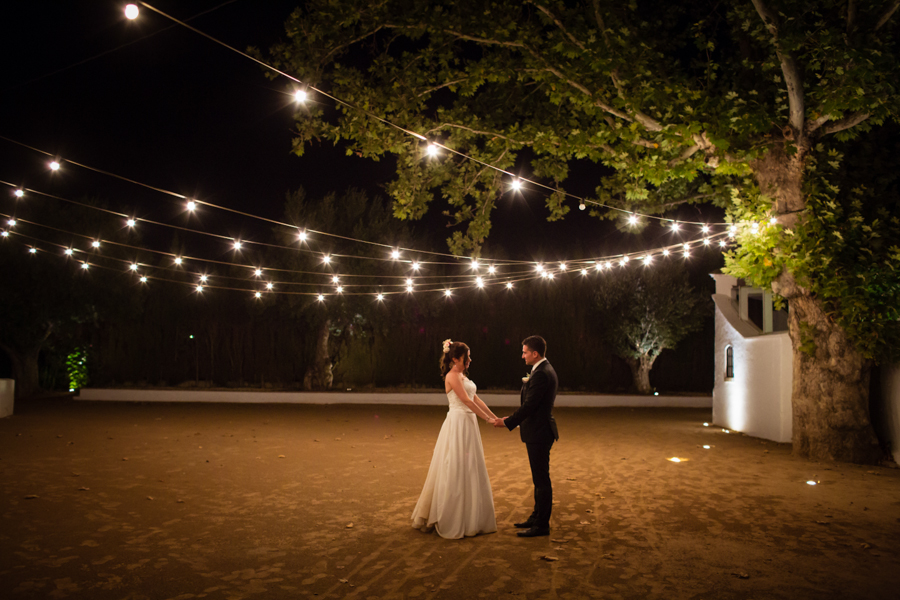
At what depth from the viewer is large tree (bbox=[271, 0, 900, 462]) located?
796 cm

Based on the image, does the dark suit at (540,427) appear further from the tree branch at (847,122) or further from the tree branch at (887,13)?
the tree branch at (887,13)

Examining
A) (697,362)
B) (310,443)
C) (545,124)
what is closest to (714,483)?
(310,443)

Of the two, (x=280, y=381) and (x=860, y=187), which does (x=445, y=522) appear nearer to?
(x=860, y=187)

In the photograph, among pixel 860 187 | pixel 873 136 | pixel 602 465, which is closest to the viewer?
pixel 602 465

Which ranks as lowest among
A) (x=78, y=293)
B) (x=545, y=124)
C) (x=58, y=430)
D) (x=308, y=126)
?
(x=58, y=430)

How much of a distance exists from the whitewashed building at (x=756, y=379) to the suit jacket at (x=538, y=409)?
6766 millimetres

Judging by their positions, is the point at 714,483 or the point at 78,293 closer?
the point at 714,483

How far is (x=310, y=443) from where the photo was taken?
10.4 metres

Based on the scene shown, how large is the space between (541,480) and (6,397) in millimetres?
13974

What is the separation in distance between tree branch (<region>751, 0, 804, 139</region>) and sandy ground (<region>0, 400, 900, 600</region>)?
4.72 m

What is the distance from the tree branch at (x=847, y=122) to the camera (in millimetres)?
8297

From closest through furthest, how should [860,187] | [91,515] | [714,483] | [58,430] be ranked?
[91,515] → [714,483] → [860,187] → [58,430]

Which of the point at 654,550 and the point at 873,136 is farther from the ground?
the point at 873,136

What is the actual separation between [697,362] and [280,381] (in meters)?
15.2
